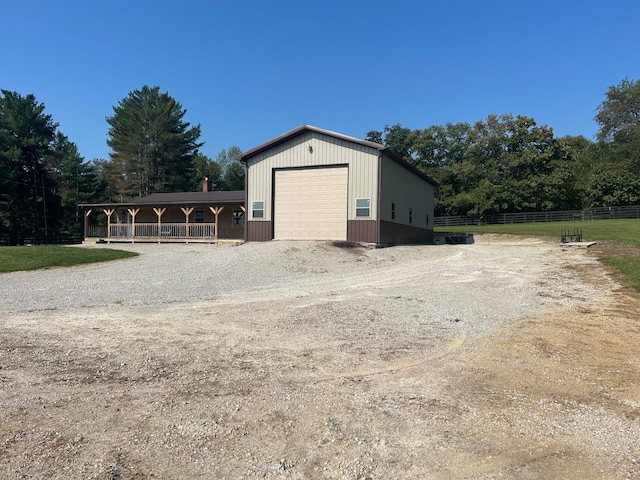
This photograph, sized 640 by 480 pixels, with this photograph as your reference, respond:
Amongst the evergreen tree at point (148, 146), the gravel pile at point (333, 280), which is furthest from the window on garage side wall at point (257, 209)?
the evergreen tree at point (148, 146)

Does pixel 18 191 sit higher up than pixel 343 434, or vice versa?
pixel 18 191

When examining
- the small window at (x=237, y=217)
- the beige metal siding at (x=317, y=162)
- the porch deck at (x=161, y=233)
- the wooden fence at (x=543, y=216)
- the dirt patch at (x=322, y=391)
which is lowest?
the dirt patch at (x=322, y=391)

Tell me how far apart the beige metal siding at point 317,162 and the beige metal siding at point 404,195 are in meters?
0.71

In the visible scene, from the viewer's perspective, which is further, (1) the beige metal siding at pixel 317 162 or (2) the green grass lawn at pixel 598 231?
(2) the green grass lawn at pixel 598 231

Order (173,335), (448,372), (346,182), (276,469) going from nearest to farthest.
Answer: (276,469)
(448,372)
(173,335)
(346,182)

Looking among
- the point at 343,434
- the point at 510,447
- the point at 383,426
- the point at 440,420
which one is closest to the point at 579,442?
the point at 510,447

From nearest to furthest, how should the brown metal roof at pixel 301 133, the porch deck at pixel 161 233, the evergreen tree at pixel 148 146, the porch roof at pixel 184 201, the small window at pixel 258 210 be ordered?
1. the brown metal roof at pixel 301 133
2. the small window at pixel 258 210
3. the porch deck at pixel 161 233
4. the porch roof at pixel 184 201
5. the evergreen tree at pixel 148 146

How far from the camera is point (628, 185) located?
147ft

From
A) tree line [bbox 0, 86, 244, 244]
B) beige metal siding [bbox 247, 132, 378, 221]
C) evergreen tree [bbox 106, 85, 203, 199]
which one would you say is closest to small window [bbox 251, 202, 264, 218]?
beige metal siding [bbox 247, 132, 378, 221]

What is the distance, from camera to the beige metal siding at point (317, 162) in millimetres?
20453

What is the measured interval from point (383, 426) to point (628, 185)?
5209cm

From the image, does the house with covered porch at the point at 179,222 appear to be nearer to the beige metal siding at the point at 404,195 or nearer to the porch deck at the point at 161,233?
the porch deck at the point at 161,233

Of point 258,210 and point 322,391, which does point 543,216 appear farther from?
point 322,391

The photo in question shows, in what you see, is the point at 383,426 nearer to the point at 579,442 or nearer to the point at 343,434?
the point at 343,434
